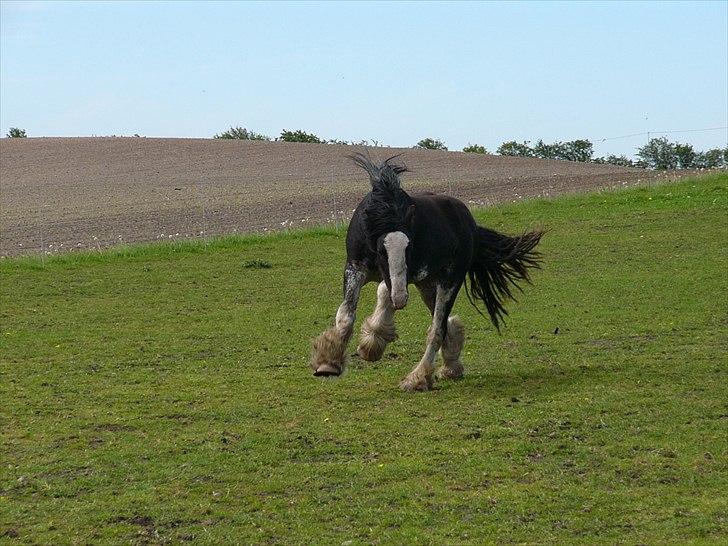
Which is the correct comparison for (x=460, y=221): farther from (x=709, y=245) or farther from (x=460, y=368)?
(x=709, y=245)

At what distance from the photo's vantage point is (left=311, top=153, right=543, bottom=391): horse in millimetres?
9602

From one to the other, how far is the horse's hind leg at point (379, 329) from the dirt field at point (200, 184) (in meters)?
12.8

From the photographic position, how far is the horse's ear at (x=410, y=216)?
388 inches

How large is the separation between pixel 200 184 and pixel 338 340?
104 ft

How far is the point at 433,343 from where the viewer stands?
10.5 meters

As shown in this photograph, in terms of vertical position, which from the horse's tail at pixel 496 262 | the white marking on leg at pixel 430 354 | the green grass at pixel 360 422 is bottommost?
the green grass at pixel 360 422

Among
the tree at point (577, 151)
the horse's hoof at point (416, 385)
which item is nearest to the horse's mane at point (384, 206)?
the horse's hoof at point (416, 385)

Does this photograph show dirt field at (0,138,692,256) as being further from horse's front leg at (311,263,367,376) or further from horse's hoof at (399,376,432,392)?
horse's front leg at (311,263,367,376)

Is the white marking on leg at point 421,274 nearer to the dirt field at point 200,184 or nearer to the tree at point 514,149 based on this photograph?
the dirt field at point 200,184

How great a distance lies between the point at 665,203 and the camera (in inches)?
988

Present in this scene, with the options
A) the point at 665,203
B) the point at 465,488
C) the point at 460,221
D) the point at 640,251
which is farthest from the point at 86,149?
the point at 465,488

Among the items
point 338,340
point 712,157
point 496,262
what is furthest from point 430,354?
point 712,157

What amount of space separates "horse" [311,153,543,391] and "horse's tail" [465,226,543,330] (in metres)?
0.01

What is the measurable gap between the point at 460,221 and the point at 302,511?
468 cm
